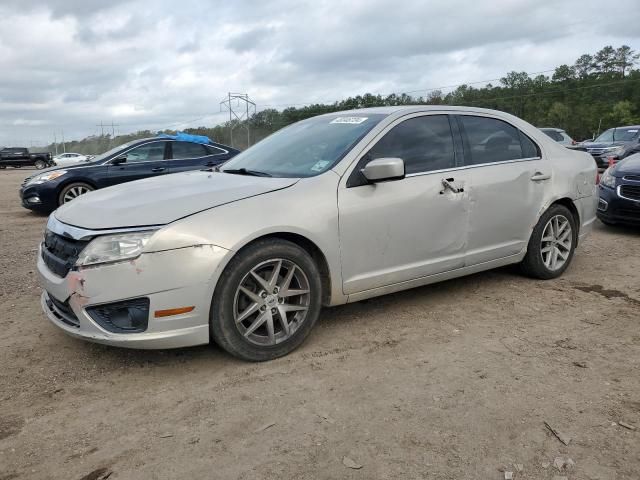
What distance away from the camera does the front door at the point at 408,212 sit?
3.62 m

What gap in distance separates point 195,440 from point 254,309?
3.02 feet

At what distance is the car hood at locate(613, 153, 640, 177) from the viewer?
723 cm

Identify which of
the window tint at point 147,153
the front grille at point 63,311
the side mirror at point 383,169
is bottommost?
the front grille at point 63,311

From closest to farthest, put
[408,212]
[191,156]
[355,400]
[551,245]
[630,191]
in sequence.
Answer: [355,400], [408,212], [551,245], [630,191], [191,156]

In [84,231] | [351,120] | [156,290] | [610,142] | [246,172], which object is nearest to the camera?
[156,290]

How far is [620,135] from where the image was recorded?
1742 cm

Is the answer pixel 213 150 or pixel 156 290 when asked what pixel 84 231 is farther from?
pixel 213 150

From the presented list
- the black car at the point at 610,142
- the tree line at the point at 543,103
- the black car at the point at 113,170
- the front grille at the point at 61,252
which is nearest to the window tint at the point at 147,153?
the black car at the point at 113,170

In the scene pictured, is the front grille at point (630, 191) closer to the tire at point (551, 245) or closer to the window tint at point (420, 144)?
the tire at point (551, 245)

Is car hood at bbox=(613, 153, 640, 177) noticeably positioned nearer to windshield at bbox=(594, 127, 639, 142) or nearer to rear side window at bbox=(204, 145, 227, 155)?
rear side window at bbox=(204, 145, 227, 155)

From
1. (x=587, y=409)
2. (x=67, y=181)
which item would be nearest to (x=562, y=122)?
(x=67, y=181)

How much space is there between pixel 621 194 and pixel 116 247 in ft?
22.6

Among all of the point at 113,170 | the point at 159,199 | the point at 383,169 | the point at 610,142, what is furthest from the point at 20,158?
the point at 383,169

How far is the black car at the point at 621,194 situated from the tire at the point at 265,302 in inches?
222
